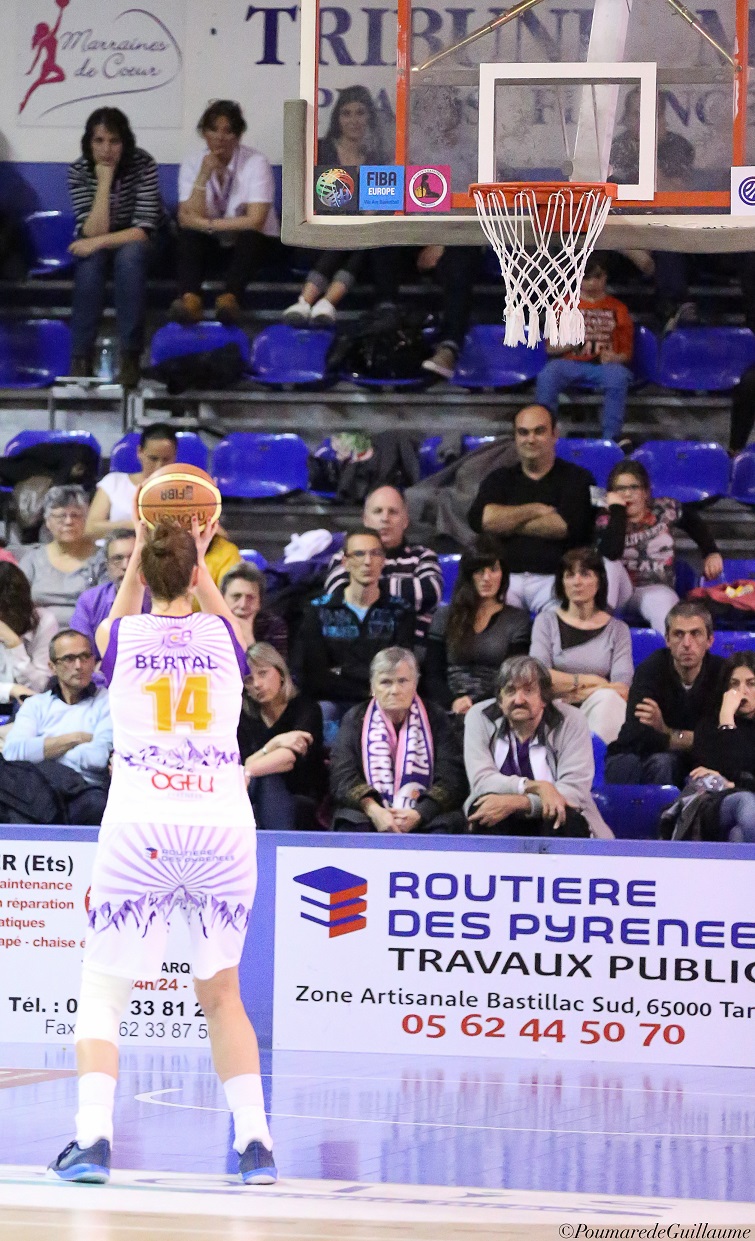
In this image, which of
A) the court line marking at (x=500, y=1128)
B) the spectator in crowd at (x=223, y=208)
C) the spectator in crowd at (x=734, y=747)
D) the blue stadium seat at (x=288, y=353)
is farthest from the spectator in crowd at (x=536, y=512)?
the court line marking at (x=500, y=1128)

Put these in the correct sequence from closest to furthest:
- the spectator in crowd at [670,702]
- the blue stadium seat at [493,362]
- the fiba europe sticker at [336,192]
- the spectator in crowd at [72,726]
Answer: the fiba europe sticker at [336,192] → the spectator in crowd at [72,726] → the spectator in crowd at [670,702] → the blue stadium seat at [493,362]

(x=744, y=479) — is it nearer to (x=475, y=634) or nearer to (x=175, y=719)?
(x=475, y=634)

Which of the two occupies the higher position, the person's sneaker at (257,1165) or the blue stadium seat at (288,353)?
the blue stadium seat at (288,353)

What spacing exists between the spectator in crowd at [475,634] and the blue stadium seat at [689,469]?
2001mm

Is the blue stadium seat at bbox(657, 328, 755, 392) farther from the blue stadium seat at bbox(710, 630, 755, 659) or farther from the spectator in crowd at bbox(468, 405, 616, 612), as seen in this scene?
the blue stadium seat at bbox(710, 630, 755, 659)

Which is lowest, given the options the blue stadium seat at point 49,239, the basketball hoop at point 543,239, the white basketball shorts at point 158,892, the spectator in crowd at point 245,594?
the white basketball shorts at point 158,892

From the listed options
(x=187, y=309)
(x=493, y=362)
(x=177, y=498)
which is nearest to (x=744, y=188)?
(x=177, y=498)

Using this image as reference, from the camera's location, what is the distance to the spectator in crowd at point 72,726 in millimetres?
8328

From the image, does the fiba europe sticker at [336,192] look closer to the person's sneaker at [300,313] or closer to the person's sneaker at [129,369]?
the person's sneaker at [300,313]

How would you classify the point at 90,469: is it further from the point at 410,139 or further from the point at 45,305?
the point at 410,139

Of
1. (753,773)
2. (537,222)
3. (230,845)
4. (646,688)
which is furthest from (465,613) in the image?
(230,845)

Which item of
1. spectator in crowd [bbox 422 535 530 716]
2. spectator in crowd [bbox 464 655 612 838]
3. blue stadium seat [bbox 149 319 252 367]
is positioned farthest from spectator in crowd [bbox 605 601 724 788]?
blue stadium seat [bbox 149 319 252 367]

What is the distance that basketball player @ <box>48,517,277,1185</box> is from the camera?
4879 mm

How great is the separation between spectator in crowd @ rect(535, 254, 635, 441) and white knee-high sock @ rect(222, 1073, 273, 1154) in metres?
6.51
